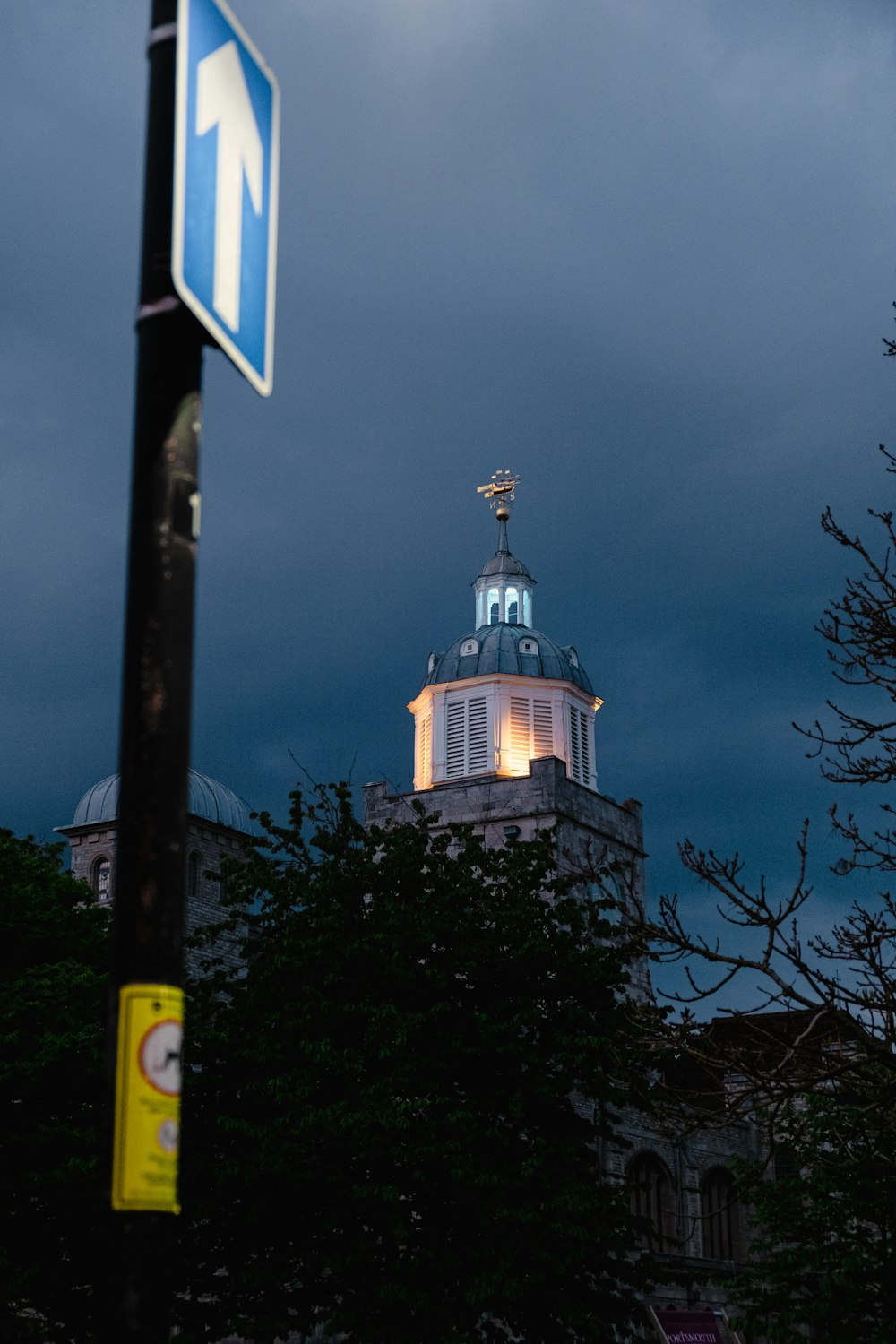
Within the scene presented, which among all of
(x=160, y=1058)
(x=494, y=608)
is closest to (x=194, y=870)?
(x=494, y=608)

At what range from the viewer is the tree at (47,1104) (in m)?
29.2

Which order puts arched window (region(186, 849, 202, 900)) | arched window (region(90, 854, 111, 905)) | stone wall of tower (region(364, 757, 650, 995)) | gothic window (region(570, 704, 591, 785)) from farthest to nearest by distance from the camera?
gothic window (region(570, 704, 591, 785))
arched window (region(90, 854, 111, 905))
stone wall of tower (region(364, 757, 650, 995))
arched window (region(186, 849, 202, 900))

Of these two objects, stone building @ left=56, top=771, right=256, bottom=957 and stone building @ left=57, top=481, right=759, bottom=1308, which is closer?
stone building @ left=57, top=481, right=759, bottom=1308

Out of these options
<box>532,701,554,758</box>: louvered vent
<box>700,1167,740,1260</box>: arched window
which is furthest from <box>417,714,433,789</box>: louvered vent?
<box>700,1167,740,1260</box>: arched window

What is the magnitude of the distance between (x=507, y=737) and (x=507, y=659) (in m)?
3.95

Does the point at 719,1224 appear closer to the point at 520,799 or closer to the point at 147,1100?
the point at 520,799

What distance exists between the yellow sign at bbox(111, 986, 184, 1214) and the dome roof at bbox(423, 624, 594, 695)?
6809 cm

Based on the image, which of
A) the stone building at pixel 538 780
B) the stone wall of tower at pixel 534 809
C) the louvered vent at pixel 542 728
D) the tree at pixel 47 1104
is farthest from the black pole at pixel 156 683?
the louvered vent at pixel 542 728

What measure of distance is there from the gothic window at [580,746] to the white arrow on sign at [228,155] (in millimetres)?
66574

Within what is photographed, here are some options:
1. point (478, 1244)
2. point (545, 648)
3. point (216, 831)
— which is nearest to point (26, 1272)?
point (478, 1244)

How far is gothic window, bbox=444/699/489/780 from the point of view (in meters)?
71.2

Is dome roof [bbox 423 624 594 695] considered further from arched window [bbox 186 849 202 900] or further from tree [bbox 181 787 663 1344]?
tree [bbox 181 787 663 1344]

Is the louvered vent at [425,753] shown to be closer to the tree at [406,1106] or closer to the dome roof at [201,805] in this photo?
the dome roof at [201,805]

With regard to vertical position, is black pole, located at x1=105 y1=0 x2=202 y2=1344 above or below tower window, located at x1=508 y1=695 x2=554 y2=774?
below
